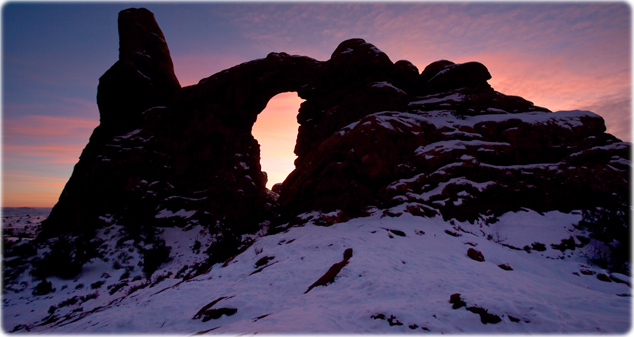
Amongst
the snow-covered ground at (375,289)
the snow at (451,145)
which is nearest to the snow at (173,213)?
the snow-covered ground at (375,289)

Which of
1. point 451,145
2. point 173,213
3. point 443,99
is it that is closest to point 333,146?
point 451,145

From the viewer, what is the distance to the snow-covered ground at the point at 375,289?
6.16 meters

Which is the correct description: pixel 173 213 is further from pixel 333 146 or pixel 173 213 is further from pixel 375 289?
pixel 375 289

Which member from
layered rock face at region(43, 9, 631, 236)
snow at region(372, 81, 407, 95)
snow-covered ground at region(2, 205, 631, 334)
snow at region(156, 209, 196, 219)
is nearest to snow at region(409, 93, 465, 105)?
layered rock face at region(43, 9, 631, 236)

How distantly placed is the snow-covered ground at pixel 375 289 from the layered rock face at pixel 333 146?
10.6ft

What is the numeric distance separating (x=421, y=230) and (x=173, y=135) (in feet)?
108

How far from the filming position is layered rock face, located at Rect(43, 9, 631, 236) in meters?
21.9

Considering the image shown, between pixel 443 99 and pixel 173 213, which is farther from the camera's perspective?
pixel 173 213

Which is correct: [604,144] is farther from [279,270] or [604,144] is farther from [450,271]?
[279,270]

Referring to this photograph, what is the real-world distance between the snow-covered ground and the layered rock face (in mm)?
3244

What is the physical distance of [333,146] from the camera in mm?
24891

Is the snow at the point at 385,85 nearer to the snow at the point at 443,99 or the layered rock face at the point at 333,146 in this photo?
the layered rock face at the point at 333,146

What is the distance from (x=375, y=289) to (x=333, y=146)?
17.3m

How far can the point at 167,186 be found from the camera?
34.4m
